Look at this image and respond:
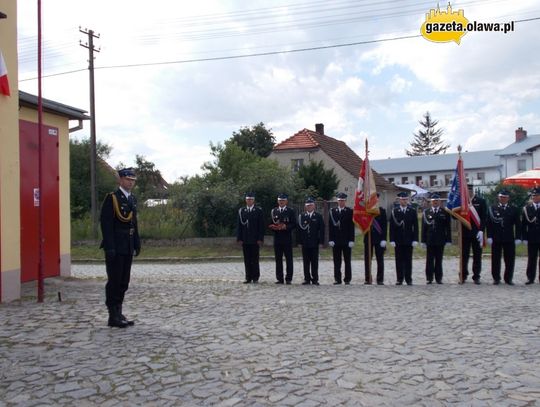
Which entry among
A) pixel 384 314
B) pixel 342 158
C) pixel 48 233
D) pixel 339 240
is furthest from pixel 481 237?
pixel 342 158

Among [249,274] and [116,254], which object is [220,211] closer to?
[249,274]

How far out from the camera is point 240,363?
17.5ft

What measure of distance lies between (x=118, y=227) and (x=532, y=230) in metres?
8.32

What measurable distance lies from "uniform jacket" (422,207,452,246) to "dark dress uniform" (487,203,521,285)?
910 millimetres

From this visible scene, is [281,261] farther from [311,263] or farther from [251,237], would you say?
[251,237]

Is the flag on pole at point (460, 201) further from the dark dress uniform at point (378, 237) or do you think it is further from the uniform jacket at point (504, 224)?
the dark dress uniform at point (378, 237)

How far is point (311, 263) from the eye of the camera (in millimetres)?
11703

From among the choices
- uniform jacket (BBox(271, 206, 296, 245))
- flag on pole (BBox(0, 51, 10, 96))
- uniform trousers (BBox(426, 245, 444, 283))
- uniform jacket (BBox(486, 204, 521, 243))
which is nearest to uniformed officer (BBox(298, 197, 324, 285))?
uniform jacket (BBox(271, 206, 296, 245))

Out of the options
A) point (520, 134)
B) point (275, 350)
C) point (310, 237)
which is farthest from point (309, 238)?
point (520, 134)

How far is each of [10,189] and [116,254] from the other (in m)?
2.80

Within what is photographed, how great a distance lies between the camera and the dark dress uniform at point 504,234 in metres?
11.3

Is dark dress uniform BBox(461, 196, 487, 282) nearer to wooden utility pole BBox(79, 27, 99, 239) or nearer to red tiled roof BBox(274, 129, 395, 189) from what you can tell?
wooden utility pole BBox(79, 27, 99, 239)

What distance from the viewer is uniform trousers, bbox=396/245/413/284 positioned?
1134 centimetres

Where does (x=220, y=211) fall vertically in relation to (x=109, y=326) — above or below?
above
